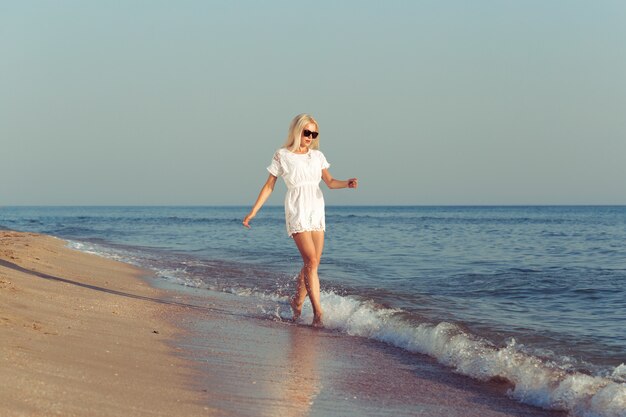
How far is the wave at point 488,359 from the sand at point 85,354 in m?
1.90

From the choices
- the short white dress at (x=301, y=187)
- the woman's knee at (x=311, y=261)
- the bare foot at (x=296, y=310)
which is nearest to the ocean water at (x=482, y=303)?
the bare foot at (x=296, y=310)

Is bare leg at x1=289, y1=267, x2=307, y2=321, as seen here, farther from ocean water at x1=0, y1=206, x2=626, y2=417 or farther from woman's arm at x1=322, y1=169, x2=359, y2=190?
woman's arm at x1=322, y1=169, x2=359, y2=190

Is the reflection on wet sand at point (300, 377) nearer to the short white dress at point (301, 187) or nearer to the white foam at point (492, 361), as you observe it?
the white foam at point (492, 361)

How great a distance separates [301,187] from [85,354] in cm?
315

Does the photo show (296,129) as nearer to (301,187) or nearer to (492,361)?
(301,187)

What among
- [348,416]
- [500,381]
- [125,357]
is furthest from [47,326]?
[500,381]

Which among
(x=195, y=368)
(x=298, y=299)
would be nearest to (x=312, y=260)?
(x=298, y=299)

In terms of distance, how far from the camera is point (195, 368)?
4855 mm

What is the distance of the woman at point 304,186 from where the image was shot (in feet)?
23.8

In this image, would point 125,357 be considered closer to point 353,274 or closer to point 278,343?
point 278,343

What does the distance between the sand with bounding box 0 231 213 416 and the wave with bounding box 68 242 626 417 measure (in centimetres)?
190

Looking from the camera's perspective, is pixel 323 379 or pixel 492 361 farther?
pixel 492 361

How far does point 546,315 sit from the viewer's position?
8508 millimetres

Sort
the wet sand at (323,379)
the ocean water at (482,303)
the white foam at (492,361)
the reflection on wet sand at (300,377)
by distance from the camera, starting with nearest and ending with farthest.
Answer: the reflection on wet sand at (300,377) < the wet sand at (323,379) < the white foam at (492,361) < the ocean water at (482,303)
